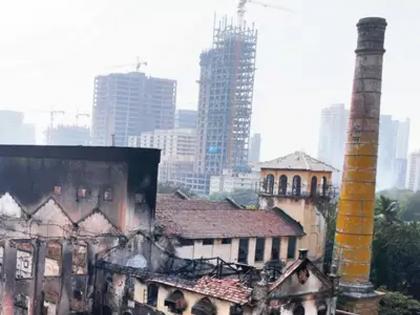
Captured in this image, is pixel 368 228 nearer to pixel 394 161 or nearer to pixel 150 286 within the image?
pixel 150 286

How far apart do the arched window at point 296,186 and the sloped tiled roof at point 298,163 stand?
26.9 inches

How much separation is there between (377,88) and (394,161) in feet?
463

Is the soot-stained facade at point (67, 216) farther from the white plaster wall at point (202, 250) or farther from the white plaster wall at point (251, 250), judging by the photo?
the white plaster wall at point (251, 250)

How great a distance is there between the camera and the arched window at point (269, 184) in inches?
1403

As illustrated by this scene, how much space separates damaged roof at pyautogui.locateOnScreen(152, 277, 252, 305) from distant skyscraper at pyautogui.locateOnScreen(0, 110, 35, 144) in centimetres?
17453

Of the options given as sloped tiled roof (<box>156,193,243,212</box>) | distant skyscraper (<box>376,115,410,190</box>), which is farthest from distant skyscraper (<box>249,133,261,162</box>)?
sloped tiled roof (<box>156,193,243,212</box>)

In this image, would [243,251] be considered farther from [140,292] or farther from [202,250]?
[140,292]

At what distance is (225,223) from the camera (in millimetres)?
30484

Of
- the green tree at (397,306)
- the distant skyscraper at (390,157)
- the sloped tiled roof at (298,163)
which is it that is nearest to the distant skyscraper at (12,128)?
the distant skyscraper at (390,157)

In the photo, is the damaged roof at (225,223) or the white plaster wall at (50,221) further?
the damaged roof at (225,223)

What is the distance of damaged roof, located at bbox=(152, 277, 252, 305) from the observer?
63.6 ft

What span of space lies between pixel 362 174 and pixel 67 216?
606 inches

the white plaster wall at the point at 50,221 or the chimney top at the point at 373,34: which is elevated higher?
the chimney top at the point at 373,34

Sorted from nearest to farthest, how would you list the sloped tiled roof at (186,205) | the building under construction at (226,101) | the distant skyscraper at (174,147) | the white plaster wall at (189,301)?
the white plaster wall at (189,301) → the sloped tiled roof at (186,205) → the building under construction at (226,101) → the distant skyscraper at (174,147)
